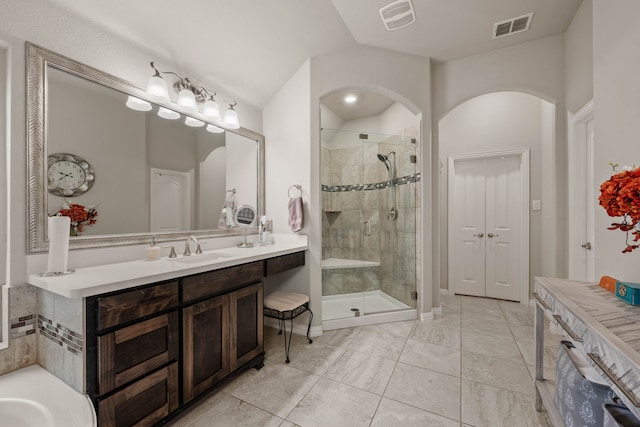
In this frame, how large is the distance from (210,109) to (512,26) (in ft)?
9.25

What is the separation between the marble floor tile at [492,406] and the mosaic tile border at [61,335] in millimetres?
1994

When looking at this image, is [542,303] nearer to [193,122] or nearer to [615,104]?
[615,104]

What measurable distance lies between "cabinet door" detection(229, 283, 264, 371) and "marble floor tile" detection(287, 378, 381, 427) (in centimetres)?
50

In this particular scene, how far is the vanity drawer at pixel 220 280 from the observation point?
151 centimetres

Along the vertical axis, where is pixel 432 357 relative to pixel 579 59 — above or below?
below

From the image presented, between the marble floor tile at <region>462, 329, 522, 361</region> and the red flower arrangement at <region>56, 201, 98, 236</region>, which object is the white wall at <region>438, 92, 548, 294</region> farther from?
the red flower arrangement at <region>56, 201, 98, 236</region>

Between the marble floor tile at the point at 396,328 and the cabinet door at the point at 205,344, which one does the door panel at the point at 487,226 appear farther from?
the cabinet door at the point at 205,344

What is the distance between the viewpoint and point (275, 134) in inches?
113

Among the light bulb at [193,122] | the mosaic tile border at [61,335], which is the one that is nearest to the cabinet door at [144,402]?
the mosaic tile border at [61,335]

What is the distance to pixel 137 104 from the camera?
1871mm

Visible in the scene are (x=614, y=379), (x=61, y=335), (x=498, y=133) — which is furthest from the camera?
(x=498, y=133)

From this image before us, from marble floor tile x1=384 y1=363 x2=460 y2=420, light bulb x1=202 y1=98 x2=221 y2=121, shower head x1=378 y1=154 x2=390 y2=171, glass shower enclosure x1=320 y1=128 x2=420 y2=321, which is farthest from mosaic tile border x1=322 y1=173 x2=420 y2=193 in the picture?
marble floor tile x1=384 y1=363 x2=460 y2=420

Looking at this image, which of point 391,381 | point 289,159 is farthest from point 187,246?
point 391,381

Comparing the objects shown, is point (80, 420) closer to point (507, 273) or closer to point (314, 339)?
point (314, 339)
